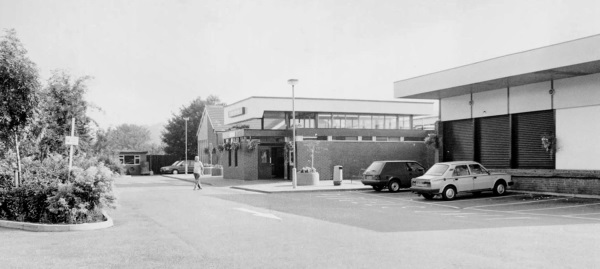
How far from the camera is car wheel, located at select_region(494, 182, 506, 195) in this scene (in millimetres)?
21750

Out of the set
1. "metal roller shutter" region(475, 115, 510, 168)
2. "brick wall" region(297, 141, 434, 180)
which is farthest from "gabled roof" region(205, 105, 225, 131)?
"metal roller shutter" region(475, 115, 510, 168)

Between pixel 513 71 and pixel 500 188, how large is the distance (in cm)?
479

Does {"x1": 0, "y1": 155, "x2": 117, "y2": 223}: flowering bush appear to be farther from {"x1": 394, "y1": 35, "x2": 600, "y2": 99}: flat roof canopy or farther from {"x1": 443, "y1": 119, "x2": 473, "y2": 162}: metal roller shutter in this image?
{"x1": 443, "y1": 119, "x2": 473, "y2": 162}: metal roller shutter

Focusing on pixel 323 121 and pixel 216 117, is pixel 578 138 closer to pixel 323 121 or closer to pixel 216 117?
pixel 323 121

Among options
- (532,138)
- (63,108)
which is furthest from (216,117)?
(532,138)

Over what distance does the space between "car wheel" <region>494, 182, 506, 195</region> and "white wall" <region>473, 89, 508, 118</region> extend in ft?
13.9

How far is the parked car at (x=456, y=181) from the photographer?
66.6 ft

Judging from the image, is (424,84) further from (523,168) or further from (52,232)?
(52,232)

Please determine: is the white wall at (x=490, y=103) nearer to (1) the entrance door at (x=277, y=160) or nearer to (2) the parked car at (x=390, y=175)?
(2) the parked car at (x=390, y=175)

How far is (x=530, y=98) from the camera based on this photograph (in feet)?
76.4

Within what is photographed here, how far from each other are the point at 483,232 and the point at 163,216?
8706 millimetres

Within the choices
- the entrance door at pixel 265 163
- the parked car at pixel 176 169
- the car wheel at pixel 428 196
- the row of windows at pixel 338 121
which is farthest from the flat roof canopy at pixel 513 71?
the parked car at pixel 176 169

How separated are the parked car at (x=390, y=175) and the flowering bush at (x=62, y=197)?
14.5 m

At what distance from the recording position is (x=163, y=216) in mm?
15203
